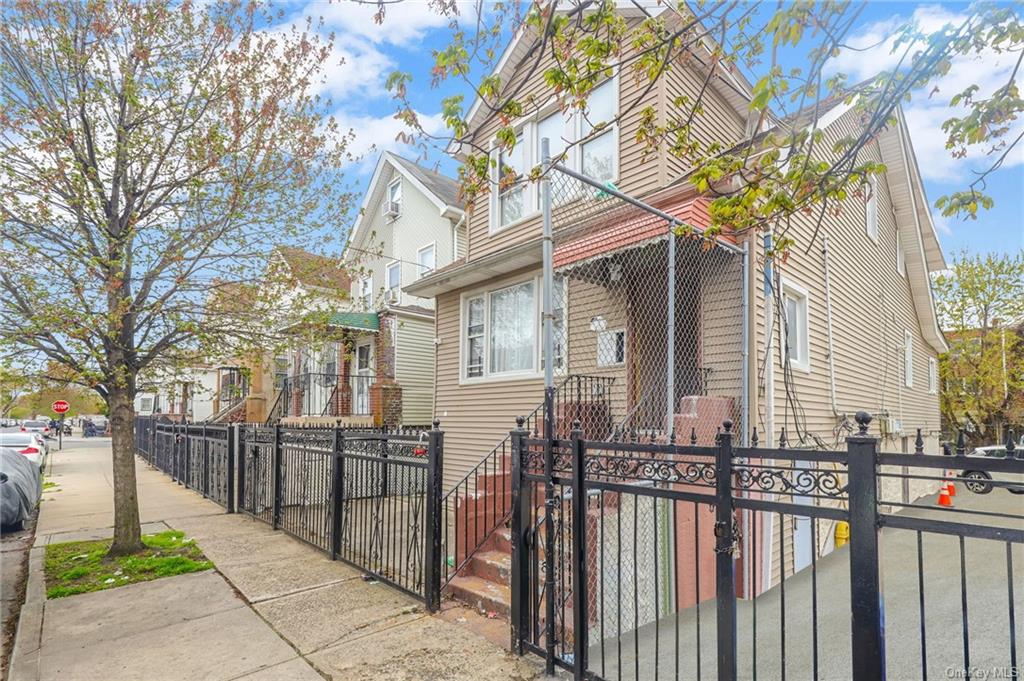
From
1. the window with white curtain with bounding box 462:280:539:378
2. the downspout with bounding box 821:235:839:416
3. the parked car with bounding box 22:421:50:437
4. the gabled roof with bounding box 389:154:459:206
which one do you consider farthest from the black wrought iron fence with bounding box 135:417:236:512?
the parked car with bounding box 22:421:50:437

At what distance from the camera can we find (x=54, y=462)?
19.2m

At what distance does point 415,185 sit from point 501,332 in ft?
28.5

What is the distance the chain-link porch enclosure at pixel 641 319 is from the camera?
19.3ft

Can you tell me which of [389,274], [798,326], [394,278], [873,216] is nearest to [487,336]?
[798,326]

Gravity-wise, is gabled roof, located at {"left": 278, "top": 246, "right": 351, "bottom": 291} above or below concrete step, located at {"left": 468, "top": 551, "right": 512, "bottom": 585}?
above

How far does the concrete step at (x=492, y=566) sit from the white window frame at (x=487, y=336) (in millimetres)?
3468

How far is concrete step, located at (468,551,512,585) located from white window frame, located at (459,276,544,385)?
137 inches

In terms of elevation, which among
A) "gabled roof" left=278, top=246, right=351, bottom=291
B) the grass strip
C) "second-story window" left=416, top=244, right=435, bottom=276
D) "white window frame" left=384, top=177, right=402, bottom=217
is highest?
"white window frame" left=384, top=177, right=402, bottom=217

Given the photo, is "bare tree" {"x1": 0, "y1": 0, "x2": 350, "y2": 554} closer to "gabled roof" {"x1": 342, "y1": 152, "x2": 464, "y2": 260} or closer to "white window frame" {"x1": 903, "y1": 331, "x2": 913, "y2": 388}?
"gabled roof" {"x1": 342, "y1": 152, "x2": 464, "y2": 260}

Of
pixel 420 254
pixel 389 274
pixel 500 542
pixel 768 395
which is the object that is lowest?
pixel 500 542

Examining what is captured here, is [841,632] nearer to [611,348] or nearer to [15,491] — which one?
[611,348]

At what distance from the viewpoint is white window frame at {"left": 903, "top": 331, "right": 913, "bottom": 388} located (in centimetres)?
1250

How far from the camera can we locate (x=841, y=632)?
4.96 meters

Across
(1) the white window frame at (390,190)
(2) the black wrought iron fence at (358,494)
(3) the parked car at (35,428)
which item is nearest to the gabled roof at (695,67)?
(2) the black wrought iron fence at (358,494)
